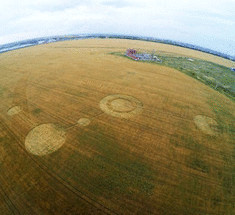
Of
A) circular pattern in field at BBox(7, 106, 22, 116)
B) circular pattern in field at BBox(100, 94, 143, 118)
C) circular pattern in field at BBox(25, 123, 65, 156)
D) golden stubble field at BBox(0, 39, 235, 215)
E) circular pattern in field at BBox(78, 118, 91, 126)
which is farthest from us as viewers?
circular pattern in field at BBox(100, 94, 143, 118)

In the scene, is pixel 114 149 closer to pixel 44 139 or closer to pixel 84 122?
pixel 84 122

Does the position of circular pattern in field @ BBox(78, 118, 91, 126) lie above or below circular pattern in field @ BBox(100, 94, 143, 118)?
below

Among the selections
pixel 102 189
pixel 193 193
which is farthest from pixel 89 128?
pixel 193 193

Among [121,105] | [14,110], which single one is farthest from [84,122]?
[14,110]

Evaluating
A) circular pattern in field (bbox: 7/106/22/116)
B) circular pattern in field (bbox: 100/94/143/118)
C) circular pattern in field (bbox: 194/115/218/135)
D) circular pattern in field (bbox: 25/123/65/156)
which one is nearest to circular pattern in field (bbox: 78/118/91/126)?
circular pattern in field (bbox: 25/123/65/156)

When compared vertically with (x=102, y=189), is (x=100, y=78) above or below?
above

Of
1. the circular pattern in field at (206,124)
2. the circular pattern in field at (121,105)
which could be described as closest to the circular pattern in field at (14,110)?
the circular pattern in field at (121,105)

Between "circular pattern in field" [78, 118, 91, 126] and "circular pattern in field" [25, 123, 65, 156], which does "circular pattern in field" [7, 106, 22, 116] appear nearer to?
"circular pattern in field" [25, 123, 65, 156]

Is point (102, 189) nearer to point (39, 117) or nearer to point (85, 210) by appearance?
point (85, 210)
